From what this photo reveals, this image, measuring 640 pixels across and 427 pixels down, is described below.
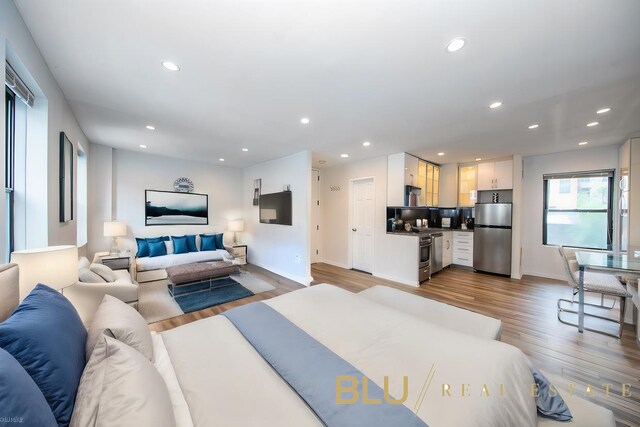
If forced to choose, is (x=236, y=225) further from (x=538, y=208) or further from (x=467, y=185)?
(x=538, y=208)

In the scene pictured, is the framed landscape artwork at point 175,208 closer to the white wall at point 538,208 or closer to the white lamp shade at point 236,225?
the white lamp shade at point 236,225

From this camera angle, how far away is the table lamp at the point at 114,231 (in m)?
4.28

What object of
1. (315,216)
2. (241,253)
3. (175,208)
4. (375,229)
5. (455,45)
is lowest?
(241,253)

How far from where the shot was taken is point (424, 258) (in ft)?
14.7

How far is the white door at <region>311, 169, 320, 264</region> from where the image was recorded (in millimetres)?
6262

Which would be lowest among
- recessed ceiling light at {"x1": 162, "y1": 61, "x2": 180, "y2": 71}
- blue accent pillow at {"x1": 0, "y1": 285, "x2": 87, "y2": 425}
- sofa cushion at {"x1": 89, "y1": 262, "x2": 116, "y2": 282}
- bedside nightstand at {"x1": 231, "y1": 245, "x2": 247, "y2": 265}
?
bedside nightstand at {"x1": 231, "y1": 245, "x2": 247, "y2": 265}

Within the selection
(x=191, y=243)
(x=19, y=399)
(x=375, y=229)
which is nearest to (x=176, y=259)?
(x=191, y=243)

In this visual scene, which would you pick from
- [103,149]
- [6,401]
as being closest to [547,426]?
[6,401]

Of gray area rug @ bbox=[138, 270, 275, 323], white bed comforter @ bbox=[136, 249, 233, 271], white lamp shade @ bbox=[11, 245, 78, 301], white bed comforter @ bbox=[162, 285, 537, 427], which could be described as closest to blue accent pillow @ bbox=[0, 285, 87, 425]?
white bed comforter @ bbox=[162, 285, 537, 427]

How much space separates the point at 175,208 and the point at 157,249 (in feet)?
3.50

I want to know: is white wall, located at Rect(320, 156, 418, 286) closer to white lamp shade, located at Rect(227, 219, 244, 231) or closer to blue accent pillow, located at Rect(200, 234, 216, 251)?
white lamp shade, located at Rect(227, 219, 244, 231)

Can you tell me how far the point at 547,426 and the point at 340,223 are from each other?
4.84m

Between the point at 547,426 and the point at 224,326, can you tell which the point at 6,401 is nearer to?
the point at 224,326

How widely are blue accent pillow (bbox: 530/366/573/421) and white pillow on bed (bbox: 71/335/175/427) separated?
1751 mm
